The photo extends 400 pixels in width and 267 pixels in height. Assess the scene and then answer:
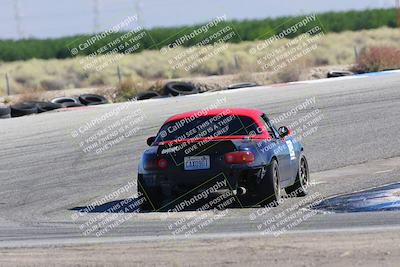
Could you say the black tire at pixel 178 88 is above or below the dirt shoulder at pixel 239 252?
below

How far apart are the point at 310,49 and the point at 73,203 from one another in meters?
40.3

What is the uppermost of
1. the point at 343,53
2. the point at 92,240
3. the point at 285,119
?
the point at 92,240

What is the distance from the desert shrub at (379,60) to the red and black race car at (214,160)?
22.4 metres

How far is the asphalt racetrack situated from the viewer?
34.2 feet

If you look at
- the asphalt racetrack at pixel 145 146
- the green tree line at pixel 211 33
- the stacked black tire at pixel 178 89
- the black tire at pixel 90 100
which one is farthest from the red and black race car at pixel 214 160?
the green tree line at pixel 211 33

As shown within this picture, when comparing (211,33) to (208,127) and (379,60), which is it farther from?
(208,127)

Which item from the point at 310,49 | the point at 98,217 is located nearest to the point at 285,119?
the point at 98,217

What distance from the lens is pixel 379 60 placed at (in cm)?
3534

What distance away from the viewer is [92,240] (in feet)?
33.2

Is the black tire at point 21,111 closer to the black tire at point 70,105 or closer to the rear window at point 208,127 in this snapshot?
the black tire at point 70,105

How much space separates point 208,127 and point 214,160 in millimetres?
656

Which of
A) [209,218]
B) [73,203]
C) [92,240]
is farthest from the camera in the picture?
[73,203]

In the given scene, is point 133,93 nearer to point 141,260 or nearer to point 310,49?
point 310,49

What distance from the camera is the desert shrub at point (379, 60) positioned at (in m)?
35.0
